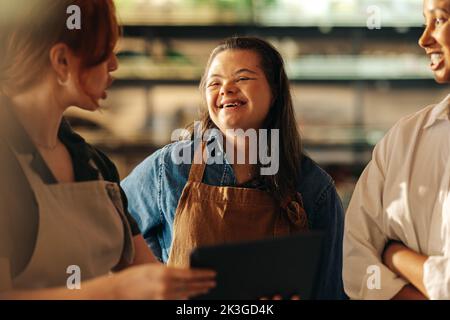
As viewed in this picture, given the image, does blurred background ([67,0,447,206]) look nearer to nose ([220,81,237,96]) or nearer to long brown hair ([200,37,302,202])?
long brown hair ([200,37,302,202])

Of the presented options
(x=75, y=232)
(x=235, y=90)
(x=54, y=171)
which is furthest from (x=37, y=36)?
A: (x=235, y=90)

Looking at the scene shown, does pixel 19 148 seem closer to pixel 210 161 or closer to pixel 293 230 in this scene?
pixel 210 161

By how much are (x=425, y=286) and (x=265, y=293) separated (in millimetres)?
313

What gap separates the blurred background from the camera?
130 inches

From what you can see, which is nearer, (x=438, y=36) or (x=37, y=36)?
(x=37, y=36)

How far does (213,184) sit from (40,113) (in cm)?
43

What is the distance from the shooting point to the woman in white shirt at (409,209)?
3.85ft

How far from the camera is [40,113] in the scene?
105cm

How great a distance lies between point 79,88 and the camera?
1.08 meters

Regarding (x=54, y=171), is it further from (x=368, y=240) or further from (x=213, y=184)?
(x=368, y=240)

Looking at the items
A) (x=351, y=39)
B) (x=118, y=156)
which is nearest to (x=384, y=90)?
(x=351, y=39)

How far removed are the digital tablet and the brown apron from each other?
192 mm

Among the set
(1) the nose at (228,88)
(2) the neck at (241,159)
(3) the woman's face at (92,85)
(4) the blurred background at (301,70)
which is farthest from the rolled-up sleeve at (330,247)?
(4) the blurred background at (301,70)

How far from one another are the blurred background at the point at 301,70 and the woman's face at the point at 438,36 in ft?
6.29
